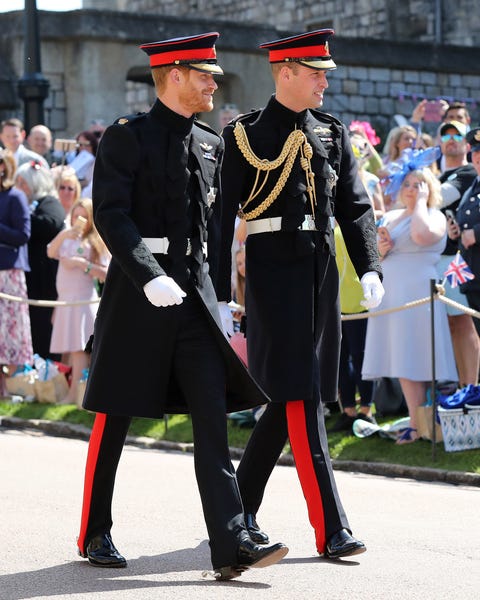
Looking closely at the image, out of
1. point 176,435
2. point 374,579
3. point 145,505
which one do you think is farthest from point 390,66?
point 374,579

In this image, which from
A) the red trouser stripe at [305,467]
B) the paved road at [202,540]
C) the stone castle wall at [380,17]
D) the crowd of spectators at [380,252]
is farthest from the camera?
the stone castle wall at [380,17]

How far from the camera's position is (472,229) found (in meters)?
10.6

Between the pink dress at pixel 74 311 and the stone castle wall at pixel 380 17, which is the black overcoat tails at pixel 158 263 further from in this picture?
the stone castle wall at pixel 380 17

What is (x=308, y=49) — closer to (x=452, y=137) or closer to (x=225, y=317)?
(x=225, y=317)

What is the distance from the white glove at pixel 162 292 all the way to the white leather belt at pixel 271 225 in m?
0.93

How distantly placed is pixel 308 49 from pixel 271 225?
0.71 metres

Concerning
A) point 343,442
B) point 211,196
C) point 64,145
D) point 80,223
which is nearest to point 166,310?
point 211,196

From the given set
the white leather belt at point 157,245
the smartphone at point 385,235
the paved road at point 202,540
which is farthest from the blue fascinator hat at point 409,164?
the white leather belt at point 157,245

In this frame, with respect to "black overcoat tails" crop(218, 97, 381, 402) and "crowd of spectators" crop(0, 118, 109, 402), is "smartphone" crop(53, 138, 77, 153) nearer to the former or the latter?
"crowd of spectators" crop(0, 118, 109, 402)

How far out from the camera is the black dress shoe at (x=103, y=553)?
6375 mm

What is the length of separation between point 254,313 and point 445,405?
332 cm

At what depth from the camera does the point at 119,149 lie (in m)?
6.23

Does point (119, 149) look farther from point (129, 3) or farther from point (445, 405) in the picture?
point (129, 3)

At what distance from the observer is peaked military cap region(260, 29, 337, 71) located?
682 cm
